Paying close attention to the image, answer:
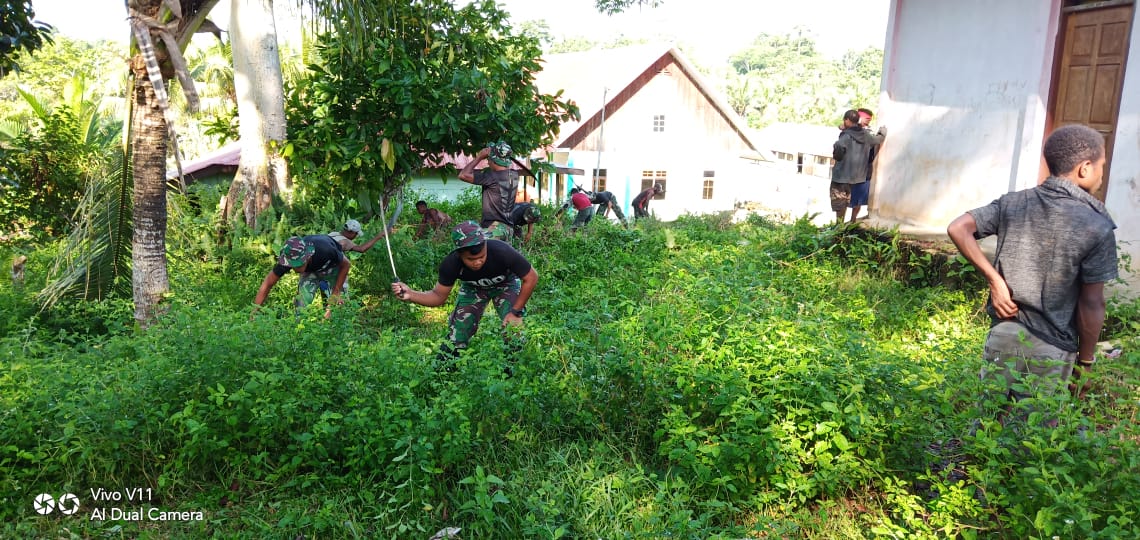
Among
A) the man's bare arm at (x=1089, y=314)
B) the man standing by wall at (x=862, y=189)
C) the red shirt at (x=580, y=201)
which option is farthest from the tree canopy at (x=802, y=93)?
the man's bare arm at (x=1089, y=314)

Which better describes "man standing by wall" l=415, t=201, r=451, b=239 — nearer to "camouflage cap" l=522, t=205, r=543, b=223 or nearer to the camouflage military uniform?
"camouflage cap" l=522, t=205, r=543, b=223

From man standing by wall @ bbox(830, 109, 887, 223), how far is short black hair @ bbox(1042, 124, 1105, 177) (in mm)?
5301

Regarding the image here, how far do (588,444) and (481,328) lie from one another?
36.5 inches

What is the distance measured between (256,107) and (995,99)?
8196 millimetres

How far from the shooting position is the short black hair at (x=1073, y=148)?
142 inches

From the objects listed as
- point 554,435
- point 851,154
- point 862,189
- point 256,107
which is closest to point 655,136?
point 862,189

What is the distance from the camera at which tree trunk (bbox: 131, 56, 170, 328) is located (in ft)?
19.5

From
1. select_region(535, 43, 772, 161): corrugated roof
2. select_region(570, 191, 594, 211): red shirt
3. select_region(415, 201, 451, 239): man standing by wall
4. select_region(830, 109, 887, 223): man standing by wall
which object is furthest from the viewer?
select_region(535, 43, 772, 161): corrugated roof

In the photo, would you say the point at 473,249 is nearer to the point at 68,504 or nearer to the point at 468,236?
the point at 468,236

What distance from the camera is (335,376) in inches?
166

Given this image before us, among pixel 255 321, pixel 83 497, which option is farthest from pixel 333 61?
pixel 83 497

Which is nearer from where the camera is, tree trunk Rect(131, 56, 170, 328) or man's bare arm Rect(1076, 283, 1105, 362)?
man's bare arm Rect(1076, 283, 1105, 362)

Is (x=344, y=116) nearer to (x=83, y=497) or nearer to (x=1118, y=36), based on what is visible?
(x=83, y=497)

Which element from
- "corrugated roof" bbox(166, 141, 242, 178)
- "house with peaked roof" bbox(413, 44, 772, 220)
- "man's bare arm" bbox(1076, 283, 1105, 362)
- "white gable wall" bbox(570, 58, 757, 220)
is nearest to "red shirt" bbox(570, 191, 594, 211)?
"corrugated roof" bbox(166, 141, 242, 178)
